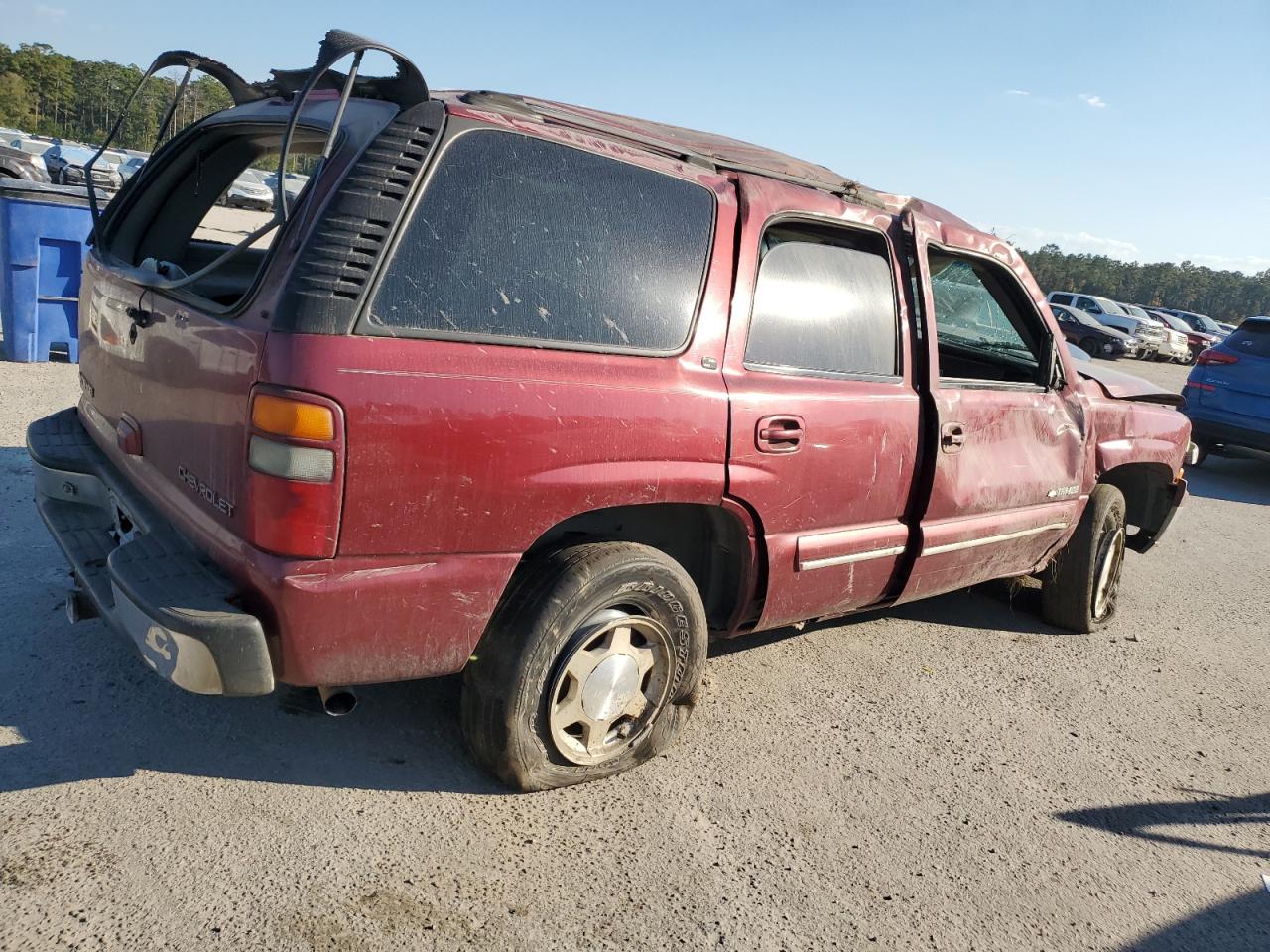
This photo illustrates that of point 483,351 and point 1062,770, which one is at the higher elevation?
point 483,351

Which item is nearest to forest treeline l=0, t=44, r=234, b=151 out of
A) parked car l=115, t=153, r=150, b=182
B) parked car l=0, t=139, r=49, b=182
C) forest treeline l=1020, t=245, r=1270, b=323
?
parked car l=115, t=153, r=150, b=182

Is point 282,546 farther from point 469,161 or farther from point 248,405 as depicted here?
point 469,161

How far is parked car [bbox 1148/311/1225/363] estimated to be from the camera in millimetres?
31875

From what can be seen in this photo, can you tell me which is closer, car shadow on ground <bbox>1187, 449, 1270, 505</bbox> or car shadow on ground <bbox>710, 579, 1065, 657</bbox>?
car shadow on ground <bbox>710, 579, 1065, 657</bbox>

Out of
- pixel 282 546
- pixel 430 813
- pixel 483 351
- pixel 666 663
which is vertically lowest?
pixel 430 813

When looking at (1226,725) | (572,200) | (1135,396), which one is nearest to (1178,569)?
(1135,396)

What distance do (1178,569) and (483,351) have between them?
19.5 feet

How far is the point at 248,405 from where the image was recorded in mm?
2352

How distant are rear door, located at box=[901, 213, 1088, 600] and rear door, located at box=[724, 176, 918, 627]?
0.63 ft

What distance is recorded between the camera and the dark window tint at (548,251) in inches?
97.6

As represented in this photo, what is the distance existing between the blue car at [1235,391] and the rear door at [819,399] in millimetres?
8189

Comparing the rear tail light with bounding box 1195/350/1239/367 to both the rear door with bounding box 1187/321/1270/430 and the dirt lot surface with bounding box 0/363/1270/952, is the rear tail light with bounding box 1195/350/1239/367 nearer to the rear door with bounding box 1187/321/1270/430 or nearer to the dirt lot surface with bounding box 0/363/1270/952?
the rear door with bounding box 1187/321/1270/430

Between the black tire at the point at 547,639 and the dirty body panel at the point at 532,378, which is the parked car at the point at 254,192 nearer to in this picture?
the dirty body panel at the point at 532,378

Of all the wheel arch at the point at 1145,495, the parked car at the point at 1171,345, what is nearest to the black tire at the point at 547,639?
the wheel arch at the point at 1145,495
